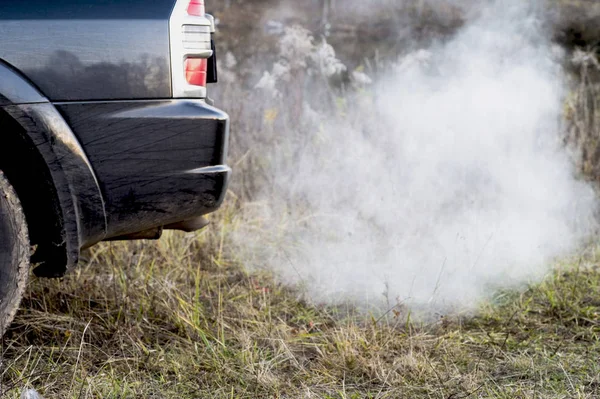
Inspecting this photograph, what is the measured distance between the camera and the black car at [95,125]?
244 cm

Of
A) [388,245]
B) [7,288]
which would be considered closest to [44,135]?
[7,288]

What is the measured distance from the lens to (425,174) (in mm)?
4781

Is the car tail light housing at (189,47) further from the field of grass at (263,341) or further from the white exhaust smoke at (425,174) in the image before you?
the white exhaust smoke at (425,174)

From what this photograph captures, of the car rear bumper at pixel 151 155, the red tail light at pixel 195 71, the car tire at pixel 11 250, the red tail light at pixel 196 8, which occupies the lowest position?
the car tire at pixel 11 250

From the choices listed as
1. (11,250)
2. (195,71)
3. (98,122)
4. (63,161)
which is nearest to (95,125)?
(98,122)

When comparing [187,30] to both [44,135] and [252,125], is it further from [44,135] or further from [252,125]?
[252,125]

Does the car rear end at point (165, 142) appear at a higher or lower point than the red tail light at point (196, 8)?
lower

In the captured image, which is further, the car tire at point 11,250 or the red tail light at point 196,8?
the red tail light at point 196,8

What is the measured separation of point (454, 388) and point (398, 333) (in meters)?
0.55

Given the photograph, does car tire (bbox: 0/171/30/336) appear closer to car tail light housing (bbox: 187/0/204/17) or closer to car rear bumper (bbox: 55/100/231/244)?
car rear bumper (bbox: 55/100/231/244)

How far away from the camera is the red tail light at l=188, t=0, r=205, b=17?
2645 millimetres

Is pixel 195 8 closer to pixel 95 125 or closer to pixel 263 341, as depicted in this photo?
pixel 95 125

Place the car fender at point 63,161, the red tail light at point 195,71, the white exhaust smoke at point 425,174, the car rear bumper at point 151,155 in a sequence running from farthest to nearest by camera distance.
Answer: the white exhaust smoke at point 425,174, the red tail light at point 195,71, the car rear bumper at point 151,155, the car fender at point 63,161

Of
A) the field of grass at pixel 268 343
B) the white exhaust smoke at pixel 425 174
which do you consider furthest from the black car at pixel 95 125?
the white exhaust smoke at pixel 425 174
